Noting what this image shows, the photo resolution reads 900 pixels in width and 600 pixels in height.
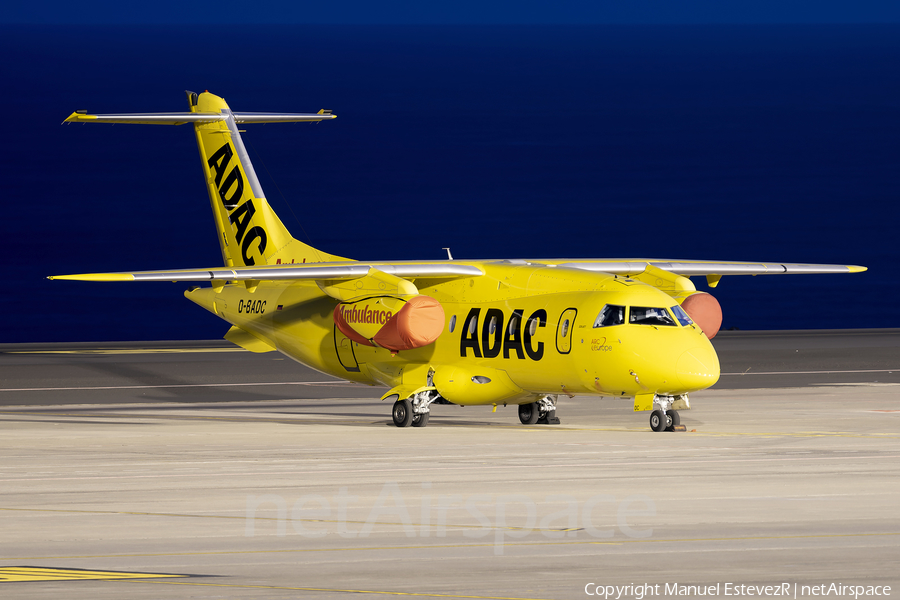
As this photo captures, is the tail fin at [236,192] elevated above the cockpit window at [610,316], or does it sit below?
above

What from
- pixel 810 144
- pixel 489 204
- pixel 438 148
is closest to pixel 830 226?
pixel 489 204

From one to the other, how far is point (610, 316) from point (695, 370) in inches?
72.3

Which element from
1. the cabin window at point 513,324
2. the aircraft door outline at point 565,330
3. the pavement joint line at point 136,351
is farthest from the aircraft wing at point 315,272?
the pavement joint line at point 136,351

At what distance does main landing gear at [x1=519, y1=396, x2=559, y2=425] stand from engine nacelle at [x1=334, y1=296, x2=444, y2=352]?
2603 millimetres

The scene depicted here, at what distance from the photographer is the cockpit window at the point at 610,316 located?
24344 millimetres

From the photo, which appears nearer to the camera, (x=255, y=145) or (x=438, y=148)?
(x=255, y=145)

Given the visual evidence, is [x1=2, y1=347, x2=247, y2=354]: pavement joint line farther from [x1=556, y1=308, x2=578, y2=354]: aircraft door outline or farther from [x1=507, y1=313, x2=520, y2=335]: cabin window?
[x1=556, y1=308, x2=578, y2=354]: aircraft door outline

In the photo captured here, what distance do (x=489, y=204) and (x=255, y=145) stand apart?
39.0 meters

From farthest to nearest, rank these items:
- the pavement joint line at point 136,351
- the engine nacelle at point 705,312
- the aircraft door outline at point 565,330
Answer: the pavement joint line at point 136,351
the engine nacelle at point 705,312
the aircraft door outline at point 565,330

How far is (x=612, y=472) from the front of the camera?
1897 centimetres

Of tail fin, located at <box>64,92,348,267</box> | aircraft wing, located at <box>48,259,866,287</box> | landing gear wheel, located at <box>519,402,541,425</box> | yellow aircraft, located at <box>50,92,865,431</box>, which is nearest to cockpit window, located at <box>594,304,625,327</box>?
yellow aircraft, located at <box>50,92,865,431</box>

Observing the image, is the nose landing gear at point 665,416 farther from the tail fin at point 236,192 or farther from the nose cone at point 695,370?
the tail fin at point 236,192

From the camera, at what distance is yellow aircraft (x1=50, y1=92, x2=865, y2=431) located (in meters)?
24.3

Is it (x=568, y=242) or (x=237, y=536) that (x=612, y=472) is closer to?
(x=237, y=536)
